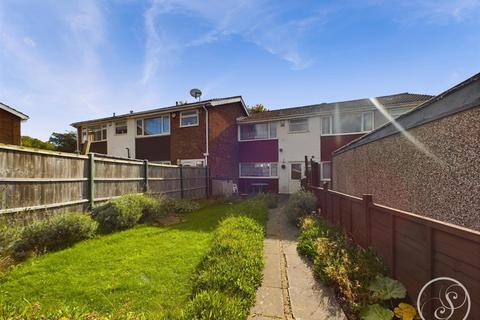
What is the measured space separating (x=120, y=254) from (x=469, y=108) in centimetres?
646

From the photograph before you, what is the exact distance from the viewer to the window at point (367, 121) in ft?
57.9

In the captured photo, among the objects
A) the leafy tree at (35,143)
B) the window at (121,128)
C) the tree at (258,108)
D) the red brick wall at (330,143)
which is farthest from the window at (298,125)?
the leafy tree at (35,143)

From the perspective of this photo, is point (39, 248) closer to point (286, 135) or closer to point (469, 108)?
point (469, 108)

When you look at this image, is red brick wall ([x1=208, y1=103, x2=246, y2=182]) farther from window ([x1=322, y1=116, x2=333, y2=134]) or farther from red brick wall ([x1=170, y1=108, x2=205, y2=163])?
window ([x1=322, y1=116, x2=333, y2=134])

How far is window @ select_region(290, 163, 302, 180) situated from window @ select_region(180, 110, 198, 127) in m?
7.66

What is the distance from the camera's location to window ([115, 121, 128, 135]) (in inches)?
892

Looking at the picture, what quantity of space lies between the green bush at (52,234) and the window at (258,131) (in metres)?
15.9

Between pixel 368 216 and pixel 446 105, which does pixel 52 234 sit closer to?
pixel 368 216

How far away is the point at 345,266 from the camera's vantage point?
445cm

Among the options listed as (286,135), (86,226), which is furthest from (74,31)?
(286,135)

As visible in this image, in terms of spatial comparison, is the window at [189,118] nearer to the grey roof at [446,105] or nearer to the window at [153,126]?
the window at [153,126]

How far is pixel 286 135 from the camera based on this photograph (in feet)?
67.3

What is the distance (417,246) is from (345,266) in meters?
1.43

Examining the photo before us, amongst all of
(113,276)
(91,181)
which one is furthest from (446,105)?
(91,181)
